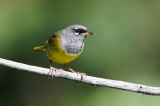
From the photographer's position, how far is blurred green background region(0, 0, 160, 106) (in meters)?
5.57

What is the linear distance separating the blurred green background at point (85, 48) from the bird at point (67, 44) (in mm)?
223

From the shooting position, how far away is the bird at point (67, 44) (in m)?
5.14

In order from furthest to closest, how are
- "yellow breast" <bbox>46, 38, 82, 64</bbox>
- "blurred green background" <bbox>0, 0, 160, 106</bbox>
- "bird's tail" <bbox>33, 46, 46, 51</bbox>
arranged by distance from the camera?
"bird's tail" <bbox>33, 46, 46, 51</bbox>
"blurred green background" <bbox>0, 0, 160, 106</bbox>
"yellow breast" <bbox>46, 38, 82, 64</bbox>

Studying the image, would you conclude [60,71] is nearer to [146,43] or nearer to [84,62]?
[84,62]

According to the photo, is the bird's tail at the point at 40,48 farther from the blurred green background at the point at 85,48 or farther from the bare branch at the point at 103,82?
the bare branch at the point at 103,82

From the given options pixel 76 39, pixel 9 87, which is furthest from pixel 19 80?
pixel 76 39

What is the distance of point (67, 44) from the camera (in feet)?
17.5

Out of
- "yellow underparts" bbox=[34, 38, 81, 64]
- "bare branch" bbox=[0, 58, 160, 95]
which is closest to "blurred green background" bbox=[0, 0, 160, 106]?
"yellow underparts" bbox=[34, 38, 81, 64]

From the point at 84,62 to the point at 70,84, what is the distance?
1.43ft

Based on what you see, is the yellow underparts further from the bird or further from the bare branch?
the bare branch

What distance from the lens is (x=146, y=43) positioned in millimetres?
6309

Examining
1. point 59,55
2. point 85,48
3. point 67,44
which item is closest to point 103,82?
point 59,55

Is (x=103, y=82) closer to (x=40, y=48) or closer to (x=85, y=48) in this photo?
(x=85, y=48)

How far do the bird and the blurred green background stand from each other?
0.73ft
